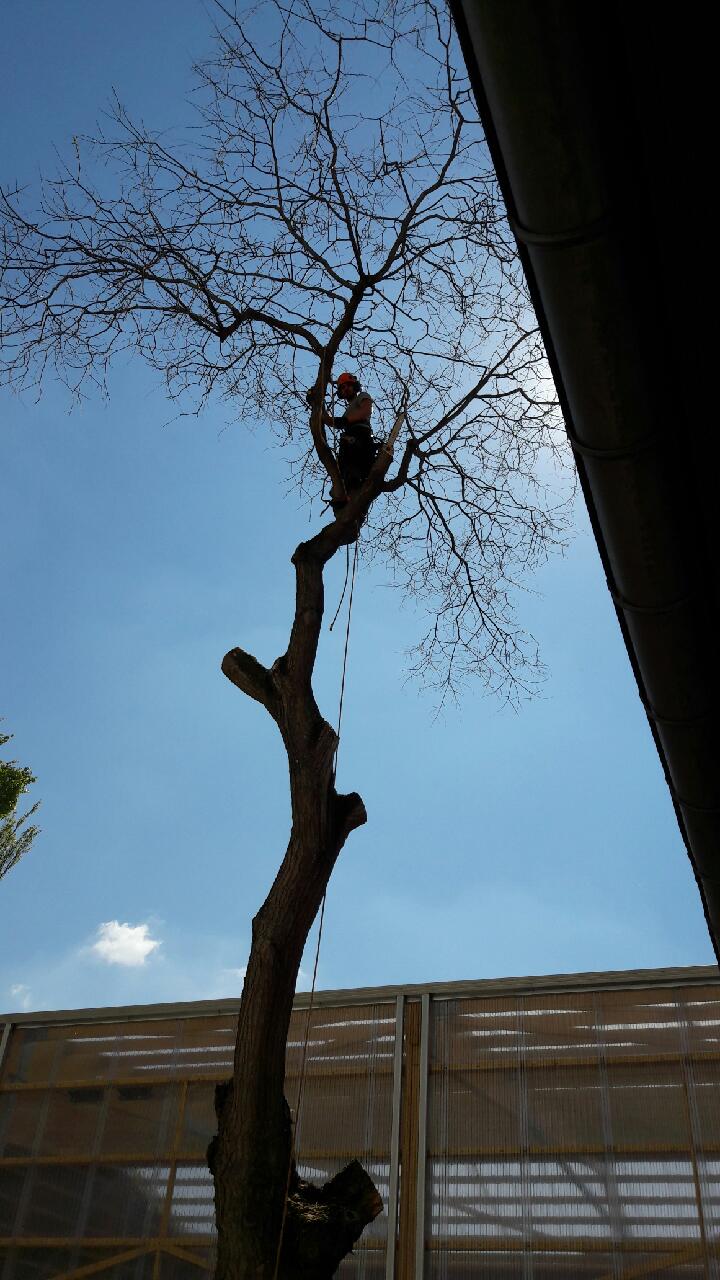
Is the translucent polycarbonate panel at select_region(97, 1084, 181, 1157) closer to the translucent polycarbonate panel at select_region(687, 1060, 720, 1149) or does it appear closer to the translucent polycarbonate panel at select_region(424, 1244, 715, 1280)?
the translucent polycarbonate panel at select_region(424, 1244, 715, 1280)

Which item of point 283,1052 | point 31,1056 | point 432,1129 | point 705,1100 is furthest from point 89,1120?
point 283,1052

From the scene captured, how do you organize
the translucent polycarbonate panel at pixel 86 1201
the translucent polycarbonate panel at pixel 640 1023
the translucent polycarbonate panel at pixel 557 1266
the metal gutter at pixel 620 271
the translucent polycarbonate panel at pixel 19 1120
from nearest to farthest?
the metal gutter at pixel 620 271, the translucent polycarbonate panel at pixel 557 1266, the translucent polycarbonate panel at pixel 640 1023, the translucent polycarbonate panel at pixel 86 1201, the translucent polycarbonate panel at pixel 19 1120

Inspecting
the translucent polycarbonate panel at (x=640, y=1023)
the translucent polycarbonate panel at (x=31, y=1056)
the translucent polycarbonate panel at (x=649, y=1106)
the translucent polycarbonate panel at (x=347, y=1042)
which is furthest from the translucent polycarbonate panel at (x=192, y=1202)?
the translucent polycarbonate panel at (x=640, y=1023)

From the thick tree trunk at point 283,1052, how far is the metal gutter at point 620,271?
6.74 feet

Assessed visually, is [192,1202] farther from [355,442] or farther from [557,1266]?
[355,442]

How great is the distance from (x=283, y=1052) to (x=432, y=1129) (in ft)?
16.8

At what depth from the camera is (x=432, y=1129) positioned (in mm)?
8586

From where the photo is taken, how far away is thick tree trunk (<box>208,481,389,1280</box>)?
12.3 ft

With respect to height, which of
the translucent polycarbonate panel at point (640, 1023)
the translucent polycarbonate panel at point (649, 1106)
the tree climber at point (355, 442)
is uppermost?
the tree climber at point (355, 442)

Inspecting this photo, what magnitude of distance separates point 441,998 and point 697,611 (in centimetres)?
731

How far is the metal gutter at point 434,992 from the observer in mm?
8531

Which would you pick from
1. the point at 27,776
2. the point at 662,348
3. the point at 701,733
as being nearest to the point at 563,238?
the point at 662,348

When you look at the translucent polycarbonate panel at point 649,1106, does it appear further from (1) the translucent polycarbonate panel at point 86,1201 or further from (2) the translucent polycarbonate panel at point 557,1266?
(1) the translucent polycarbonate panel at point 86,1201

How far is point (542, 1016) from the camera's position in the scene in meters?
8.77
